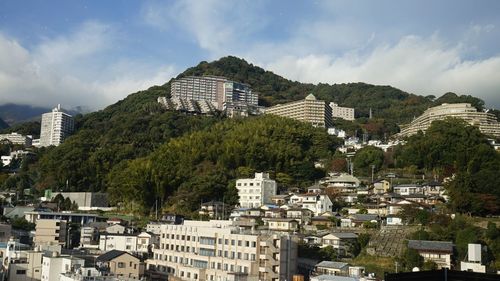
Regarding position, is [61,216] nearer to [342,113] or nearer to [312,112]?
[312,112]

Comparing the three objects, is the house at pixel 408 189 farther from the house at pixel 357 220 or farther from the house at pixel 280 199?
the house at pixel 280 199

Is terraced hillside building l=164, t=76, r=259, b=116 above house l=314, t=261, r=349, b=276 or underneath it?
above

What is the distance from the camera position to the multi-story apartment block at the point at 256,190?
46438 mm

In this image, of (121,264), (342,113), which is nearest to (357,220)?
(121,264)

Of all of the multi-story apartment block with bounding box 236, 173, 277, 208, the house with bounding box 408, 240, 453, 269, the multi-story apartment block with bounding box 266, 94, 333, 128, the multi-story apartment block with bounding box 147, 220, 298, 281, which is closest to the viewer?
the multi-story apartment block with bounding box 147, 220, 298, 281

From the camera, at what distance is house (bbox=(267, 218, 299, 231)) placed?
3706 cm

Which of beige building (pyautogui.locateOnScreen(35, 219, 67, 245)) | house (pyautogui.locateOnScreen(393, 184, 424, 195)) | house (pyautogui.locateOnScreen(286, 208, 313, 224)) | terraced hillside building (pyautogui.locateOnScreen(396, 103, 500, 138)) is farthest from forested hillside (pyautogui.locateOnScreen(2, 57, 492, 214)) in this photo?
beige building (pyautogui.locateOnScreen(35, 219, 67, 245))

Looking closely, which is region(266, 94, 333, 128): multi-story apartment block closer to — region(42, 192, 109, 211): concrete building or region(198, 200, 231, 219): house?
region(198, 200, 231, 219): house

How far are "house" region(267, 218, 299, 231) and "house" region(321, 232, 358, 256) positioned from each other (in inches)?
178

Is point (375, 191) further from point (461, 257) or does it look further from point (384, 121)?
point (384, 121)

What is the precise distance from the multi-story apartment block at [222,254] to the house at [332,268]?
1361mm

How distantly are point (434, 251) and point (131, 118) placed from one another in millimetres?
54724

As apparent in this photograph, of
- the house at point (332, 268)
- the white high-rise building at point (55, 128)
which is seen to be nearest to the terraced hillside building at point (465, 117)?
the house at point (332, 268)

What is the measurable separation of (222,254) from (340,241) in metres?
8.07
